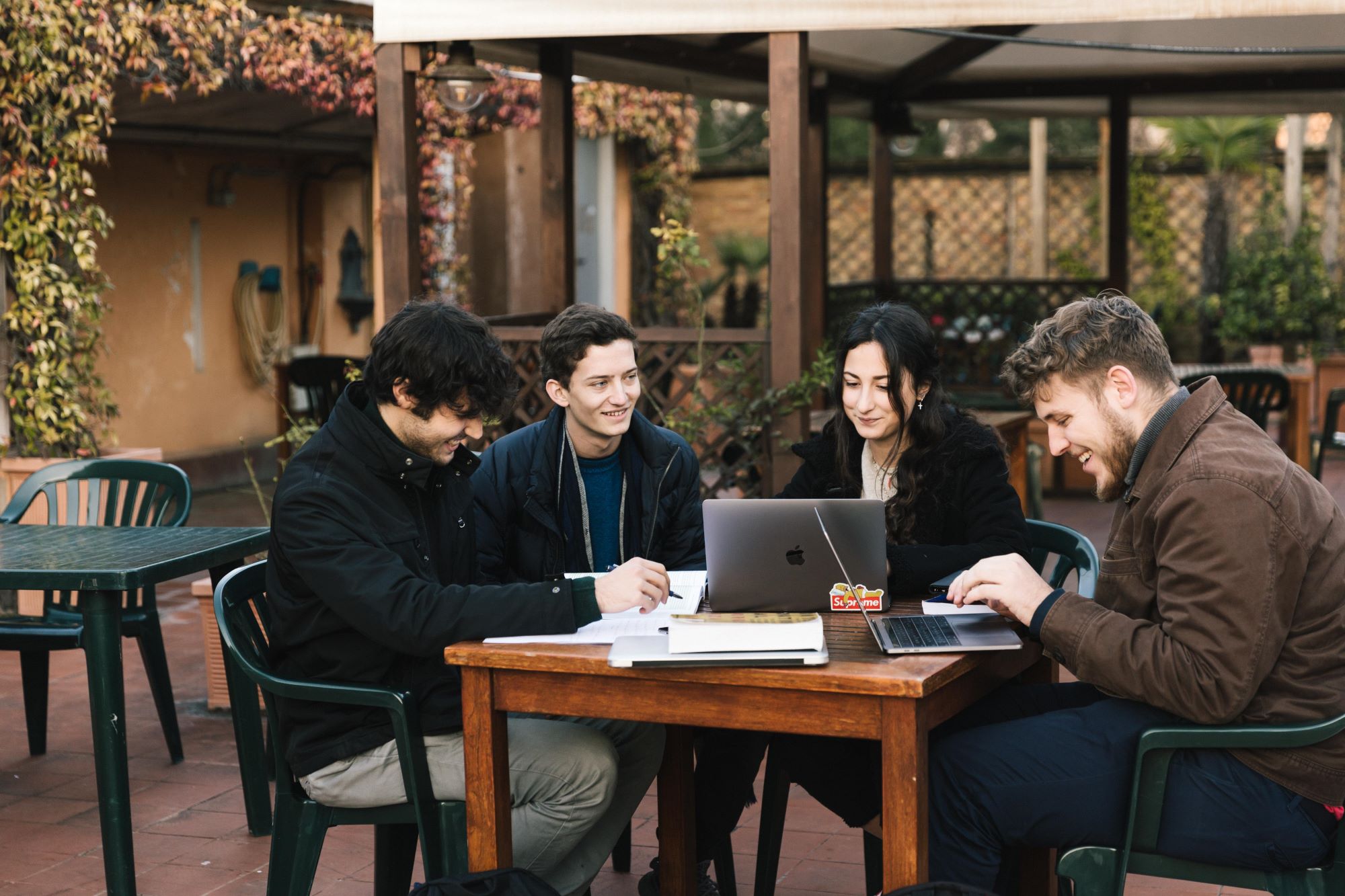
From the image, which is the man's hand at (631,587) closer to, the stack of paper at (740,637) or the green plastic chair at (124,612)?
the stack of paper at (740,637)

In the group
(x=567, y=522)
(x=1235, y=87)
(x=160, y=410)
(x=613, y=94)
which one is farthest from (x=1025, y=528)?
(x=613, y=94)

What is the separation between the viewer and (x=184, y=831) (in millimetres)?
3846

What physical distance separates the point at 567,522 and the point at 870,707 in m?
1.36

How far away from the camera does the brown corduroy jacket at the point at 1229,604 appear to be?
227cm

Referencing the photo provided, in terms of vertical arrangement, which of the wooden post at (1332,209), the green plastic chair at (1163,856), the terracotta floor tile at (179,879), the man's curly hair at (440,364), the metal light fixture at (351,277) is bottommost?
the terracotta floor tile at (179,879)

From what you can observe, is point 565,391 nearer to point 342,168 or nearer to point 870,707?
point 870,707

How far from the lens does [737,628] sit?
7.82ft

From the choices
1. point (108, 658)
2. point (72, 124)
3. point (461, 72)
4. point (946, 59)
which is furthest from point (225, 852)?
point (946, 59)

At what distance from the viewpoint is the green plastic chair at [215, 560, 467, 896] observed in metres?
2.71

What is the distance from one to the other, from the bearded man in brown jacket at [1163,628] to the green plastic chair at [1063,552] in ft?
1.87

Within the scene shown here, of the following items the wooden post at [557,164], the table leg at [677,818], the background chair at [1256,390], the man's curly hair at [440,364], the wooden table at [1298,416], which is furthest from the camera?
the wooden table at [1298,416]

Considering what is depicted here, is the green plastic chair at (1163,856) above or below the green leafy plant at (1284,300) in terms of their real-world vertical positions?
below

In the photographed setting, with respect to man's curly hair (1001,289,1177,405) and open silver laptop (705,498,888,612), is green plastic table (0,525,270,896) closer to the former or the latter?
open silver laptop (705,498,888,612)

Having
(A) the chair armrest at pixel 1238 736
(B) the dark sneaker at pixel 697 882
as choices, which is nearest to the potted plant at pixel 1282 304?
(B) the dark sneaker at pixel 697 882
